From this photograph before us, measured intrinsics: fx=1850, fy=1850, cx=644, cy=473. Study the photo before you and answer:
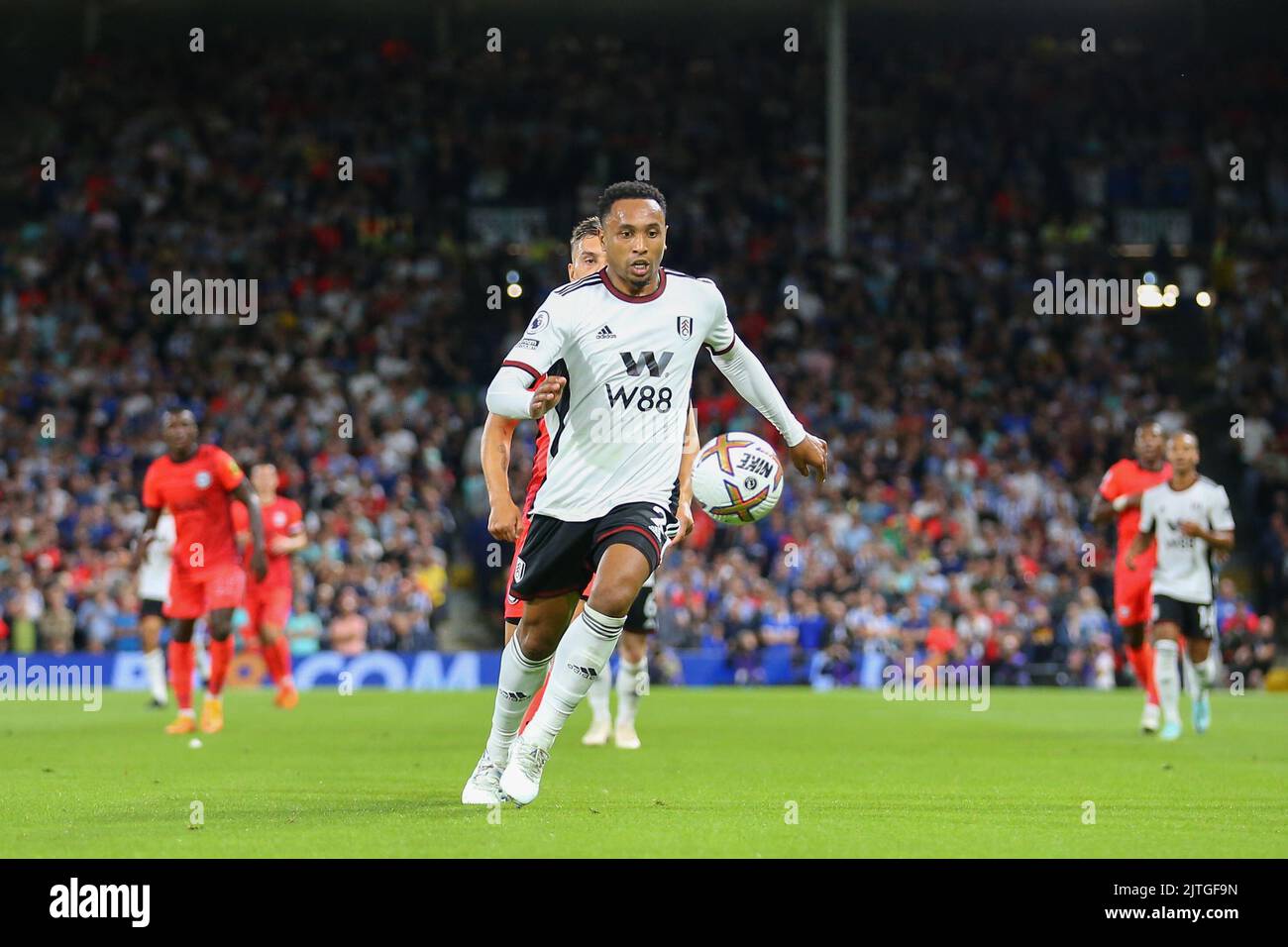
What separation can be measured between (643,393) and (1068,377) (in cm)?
2367

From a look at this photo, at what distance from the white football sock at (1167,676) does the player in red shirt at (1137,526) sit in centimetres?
35

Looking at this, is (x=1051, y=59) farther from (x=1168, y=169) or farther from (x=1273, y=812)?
(x=1273, y=812)

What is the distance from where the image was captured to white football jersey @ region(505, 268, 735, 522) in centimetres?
853

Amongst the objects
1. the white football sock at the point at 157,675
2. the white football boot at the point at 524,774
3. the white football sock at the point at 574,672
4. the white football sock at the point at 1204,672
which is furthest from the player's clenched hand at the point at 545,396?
the white football sock at the point at 157,675

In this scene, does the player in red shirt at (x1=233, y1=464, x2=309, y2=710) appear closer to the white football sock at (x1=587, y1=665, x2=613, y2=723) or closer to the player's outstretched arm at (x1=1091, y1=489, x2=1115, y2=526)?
the white football sock at (x1=587, y1=665, x2=613, y2=723)

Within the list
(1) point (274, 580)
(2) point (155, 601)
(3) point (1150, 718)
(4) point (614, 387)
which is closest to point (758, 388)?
(4) point (614, 387)

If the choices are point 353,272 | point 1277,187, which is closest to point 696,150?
point 353,272

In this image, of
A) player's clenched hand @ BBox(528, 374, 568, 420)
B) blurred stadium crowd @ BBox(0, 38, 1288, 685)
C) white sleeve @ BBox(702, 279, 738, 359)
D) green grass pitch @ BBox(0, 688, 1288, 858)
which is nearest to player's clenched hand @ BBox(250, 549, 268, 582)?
green grass pitch @ BBox(0, 688, 1288, 858)

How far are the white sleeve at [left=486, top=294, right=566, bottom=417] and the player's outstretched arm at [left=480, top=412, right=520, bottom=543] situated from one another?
107 mm

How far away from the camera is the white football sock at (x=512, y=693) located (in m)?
9.00

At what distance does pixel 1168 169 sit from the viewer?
34.8 m

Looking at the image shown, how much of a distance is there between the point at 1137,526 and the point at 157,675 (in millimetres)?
10442

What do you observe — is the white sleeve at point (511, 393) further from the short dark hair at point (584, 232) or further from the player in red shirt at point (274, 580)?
the player in red shirt at point (274, 580)
